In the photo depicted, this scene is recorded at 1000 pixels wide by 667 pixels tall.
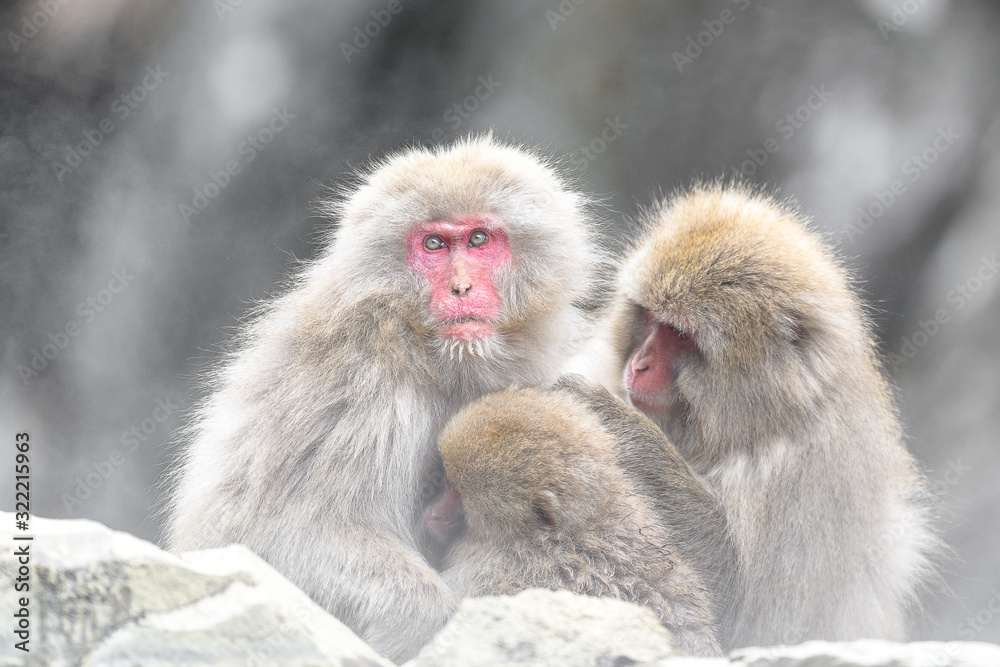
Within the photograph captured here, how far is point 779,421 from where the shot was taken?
3412 millimetres

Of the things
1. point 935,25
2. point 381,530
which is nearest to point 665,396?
point 381,530

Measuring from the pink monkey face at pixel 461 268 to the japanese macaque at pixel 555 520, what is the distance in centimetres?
30

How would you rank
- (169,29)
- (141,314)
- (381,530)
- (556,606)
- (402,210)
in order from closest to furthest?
(556,606)
(381,530)
(402,210)
(169,29)
(141,314)

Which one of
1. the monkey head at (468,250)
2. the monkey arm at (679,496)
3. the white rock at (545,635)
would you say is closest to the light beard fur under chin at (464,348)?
the monkey head at (468,250)

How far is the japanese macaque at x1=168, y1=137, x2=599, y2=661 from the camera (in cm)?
319

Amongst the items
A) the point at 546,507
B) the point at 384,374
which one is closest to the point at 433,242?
the point at 384,374

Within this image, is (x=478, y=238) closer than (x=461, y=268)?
No

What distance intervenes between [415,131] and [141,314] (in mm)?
2043

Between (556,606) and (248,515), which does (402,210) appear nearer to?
(248,515)

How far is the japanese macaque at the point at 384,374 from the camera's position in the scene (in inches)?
125

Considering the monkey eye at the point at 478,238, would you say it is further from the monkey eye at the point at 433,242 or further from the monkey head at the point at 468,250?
the monkey eye at the point at 433,242

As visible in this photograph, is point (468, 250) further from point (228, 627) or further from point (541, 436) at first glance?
point (228, 627)

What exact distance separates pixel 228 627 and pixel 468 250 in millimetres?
1743

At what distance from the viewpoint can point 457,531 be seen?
3465 mm
